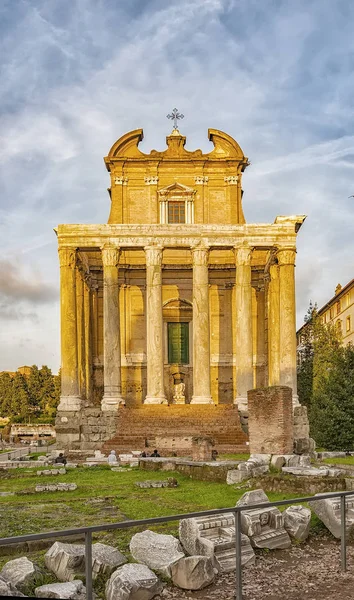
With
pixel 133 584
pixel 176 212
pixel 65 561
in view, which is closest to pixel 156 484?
pixel 65 561

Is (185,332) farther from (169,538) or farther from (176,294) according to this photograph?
(169,538)

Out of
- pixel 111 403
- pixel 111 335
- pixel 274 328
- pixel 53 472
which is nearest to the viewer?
pixel 53 472

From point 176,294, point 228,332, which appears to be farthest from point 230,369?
point 176,294

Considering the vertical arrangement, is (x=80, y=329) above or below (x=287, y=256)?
below

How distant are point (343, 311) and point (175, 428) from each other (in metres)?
35.2

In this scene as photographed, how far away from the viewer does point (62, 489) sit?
1708 centimetres

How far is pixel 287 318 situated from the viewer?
34.9 meters

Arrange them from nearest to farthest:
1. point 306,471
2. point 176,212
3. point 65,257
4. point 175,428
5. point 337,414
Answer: point 306,471, point 175,428, point 337,414, point 65,257, point 176,212

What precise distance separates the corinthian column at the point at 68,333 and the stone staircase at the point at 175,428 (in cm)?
289

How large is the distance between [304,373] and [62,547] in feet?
131

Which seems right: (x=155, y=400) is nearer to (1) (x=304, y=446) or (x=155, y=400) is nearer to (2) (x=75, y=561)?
(1) (x=304, y=446)

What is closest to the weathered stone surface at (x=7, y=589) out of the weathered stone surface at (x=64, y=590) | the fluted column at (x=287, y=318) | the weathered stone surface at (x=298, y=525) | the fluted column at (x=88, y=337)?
the weathered stone surface at (x=64, y=590)

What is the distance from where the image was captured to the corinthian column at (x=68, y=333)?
34.1 metres

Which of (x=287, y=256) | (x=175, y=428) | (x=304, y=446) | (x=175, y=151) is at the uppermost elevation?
(x=175, y=151)
